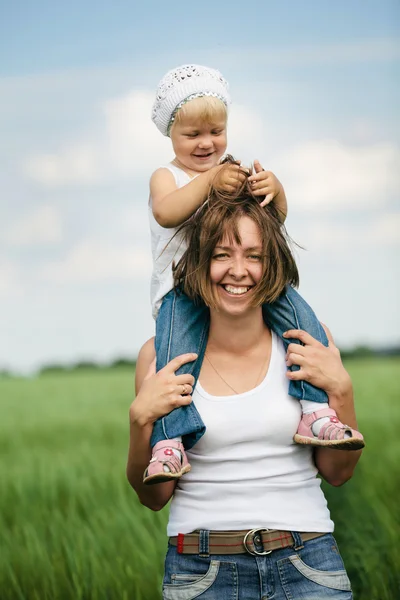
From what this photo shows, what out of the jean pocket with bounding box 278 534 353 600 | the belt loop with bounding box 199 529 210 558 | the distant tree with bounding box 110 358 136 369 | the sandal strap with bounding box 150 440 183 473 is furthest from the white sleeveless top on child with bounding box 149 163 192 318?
the distant tree with bounding box 110 358 136 369

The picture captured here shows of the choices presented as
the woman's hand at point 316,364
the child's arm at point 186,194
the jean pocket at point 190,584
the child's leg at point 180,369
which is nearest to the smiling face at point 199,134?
the child's arm at point 186,194

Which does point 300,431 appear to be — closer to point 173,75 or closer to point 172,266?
point 172,266

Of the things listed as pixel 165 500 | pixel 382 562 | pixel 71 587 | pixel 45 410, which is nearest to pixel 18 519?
pixel 71 587

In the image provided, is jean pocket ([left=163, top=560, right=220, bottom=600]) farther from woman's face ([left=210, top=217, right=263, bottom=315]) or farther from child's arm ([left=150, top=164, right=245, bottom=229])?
child's arm ([left=150, top=164, right=245, bottom=229])

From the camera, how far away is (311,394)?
3061mm

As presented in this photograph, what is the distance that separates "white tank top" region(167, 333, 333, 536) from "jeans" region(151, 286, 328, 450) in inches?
3.0

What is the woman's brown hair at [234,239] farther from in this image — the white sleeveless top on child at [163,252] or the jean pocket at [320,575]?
the jean pocket at [320,575]

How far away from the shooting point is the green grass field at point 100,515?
4879 millimetres

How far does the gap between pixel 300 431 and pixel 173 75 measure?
1.49 metres

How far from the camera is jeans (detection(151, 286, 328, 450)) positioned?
305cm

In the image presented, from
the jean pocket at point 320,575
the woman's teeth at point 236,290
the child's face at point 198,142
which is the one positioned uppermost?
the child's face at point 198,142

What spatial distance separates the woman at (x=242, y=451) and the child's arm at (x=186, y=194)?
0.15 feet

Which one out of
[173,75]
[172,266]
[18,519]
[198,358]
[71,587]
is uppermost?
[173,75]

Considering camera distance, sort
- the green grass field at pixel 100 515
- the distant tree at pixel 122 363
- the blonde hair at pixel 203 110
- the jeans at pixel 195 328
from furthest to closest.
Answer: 1. the distant tree at pixel 122 363
2. the green grass field at pixel 100 515
3. the blonde hair at pixel 203 110
4. the jeans at pixel 195 328
